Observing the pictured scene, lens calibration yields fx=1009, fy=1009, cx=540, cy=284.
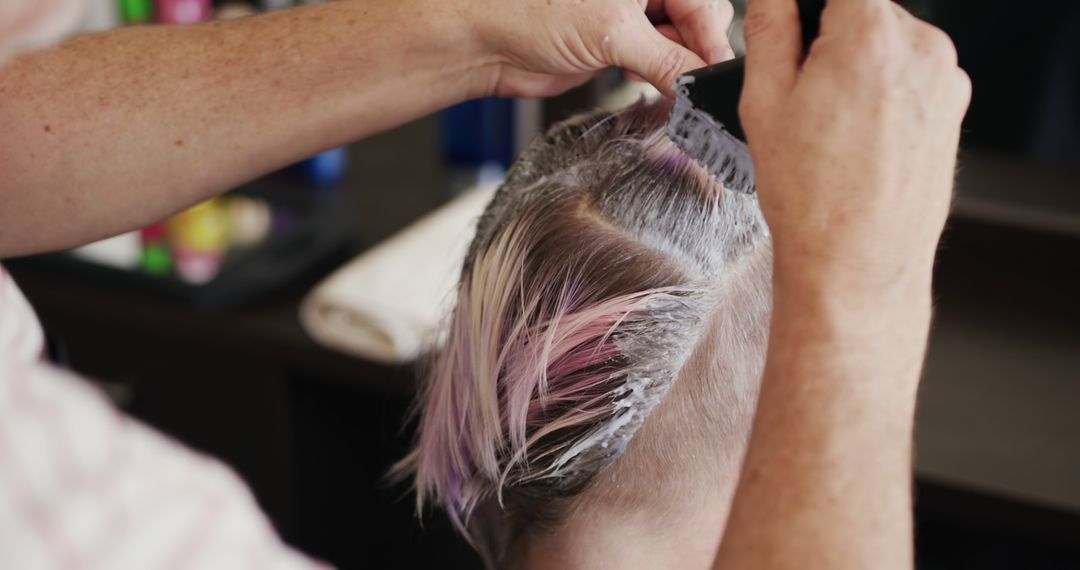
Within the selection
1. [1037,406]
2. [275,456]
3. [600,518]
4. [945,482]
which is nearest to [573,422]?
[600,518]

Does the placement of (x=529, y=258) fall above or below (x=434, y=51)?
below

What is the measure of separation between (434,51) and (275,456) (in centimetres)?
116

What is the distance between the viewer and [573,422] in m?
0.92

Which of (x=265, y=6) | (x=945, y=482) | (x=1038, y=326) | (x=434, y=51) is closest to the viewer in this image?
(x=434, y=51)

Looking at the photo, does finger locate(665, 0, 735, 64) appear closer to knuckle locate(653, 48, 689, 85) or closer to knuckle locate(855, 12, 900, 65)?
knuckle locate(653, 48, 689, 85)

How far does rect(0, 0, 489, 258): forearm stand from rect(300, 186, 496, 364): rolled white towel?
0.61m

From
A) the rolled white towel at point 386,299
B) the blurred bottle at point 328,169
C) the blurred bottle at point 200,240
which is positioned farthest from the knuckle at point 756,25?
the blurred bottle at point 328,169

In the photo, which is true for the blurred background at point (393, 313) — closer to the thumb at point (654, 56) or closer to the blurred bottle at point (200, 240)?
the blurred bottle at point (200, 240)

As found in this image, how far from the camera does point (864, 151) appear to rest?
590 millimetres

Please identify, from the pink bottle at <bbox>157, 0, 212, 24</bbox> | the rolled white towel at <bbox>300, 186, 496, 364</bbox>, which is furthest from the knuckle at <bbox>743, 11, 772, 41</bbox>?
the pink bottle at <bbox>157, 0, 212, 24</bbox>

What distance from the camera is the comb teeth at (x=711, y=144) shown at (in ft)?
2.51

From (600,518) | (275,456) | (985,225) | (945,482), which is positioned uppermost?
(600,518)

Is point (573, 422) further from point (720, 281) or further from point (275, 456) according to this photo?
point (275, 456)

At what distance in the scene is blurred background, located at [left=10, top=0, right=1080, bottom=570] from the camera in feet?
5.21
